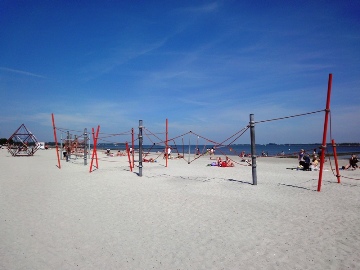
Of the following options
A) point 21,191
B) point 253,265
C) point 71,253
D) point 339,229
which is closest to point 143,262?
point 71,253

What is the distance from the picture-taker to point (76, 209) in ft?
20.9

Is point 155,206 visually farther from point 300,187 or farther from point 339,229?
point 300,187

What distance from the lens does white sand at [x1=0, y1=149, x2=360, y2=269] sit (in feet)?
12.0

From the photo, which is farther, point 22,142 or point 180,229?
point 22,142

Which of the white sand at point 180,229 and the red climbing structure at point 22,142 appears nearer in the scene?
the white sand at point 180,229

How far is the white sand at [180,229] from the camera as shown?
367 cm

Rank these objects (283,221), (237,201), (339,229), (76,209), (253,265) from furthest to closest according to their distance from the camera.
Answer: (237,201)
(76,209)
(283,221)
(339,229)
(253,265)

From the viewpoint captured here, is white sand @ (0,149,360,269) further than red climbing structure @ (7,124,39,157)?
No

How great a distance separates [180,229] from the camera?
4.93 metres

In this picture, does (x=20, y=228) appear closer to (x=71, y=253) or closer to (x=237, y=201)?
(x=71, y=253)

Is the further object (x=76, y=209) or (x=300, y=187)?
(x=300, y=187)

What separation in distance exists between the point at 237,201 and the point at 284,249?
3.13 metres

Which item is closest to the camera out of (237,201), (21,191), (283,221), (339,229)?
(339,229)

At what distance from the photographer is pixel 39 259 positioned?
374 centimetres
